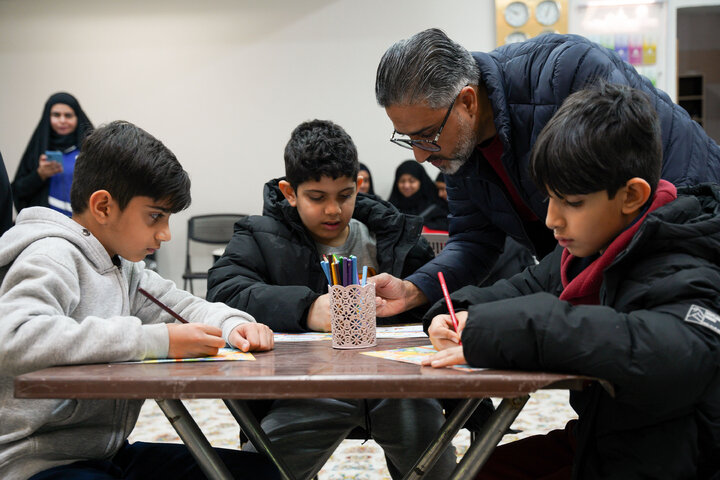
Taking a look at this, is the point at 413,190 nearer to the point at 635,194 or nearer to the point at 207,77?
the point at 207,77

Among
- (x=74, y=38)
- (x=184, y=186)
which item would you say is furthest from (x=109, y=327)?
(x=74, y=38)

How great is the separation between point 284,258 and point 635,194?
1003 millimetres

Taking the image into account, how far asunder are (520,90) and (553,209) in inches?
25.9

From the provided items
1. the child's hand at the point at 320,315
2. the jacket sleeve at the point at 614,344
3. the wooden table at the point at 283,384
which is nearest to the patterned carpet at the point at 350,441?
the child's hand at the point at 320,315

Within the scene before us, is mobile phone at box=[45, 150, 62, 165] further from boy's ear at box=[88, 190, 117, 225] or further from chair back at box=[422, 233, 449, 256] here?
boy's ear at box=[88, 190, 117, 225]

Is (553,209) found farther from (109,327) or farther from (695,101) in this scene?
(695,101)

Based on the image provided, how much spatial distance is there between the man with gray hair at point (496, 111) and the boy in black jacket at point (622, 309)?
45 cm

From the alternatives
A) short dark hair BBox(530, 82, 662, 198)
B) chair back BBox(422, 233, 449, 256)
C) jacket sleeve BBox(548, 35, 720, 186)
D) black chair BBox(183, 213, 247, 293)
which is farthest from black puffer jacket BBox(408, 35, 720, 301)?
black chair BBox(183, 213, 247, 293)

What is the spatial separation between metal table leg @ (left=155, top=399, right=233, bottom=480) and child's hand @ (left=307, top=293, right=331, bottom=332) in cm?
54

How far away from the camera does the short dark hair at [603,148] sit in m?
1.09

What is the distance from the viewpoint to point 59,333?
106 centimetres

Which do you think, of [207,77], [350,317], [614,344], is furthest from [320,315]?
[207,77]

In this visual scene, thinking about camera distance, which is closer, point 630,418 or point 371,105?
→ point 630,418

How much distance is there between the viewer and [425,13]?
6.56m
